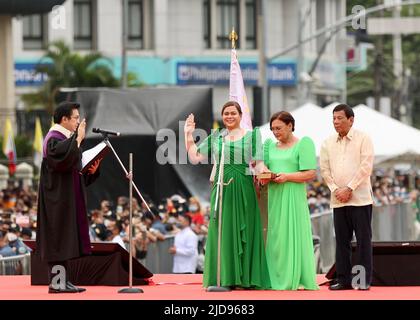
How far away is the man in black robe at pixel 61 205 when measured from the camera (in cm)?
1416

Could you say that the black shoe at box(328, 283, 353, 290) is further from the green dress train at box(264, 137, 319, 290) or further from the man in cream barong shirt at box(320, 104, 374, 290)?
the green dress train at box(264, 137, 319, 290)

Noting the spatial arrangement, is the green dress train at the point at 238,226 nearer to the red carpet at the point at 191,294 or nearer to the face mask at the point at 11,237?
the red carpet at the point at 191,294

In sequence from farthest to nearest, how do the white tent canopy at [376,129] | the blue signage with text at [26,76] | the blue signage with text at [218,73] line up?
1. the blue signage with text at [218,73]
2. the blue signage with text at [26,76]
3. the white tent canopy at [376,129]

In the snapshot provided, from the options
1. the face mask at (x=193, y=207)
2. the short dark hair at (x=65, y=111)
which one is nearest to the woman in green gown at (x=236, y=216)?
the short dark hair at (x=65, y=111)

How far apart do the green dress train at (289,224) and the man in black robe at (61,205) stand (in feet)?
6.13

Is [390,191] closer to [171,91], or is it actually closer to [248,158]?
[171,91]

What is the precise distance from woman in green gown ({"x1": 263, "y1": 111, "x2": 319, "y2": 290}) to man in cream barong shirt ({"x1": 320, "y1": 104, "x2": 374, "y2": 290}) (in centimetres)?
24

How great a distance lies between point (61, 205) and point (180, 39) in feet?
162

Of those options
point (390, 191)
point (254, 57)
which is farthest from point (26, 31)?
point (390, 191)

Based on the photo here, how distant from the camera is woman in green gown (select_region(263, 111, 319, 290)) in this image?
14.8m

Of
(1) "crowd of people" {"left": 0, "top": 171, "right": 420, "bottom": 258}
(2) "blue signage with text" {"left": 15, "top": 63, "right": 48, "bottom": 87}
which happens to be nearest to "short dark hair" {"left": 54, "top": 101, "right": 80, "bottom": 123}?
(1) "crowd of people" {"left": 0, "top": 171, "right": 420, "bottom": 258}

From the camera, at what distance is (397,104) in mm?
76688
